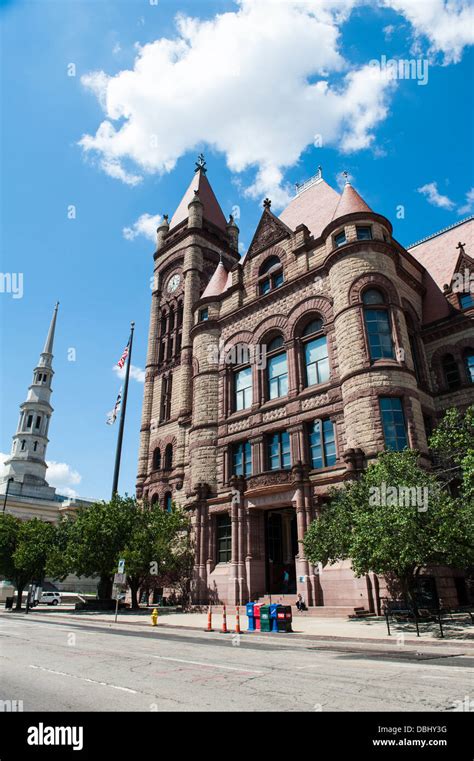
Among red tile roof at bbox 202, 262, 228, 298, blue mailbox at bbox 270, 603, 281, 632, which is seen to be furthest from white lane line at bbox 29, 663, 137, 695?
red tile roof at bbox 202, 262, 228, 298

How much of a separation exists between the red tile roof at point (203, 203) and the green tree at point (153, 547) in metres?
32.3

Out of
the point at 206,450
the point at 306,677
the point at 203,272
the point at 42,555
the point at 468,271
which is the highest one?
the point at 203,272

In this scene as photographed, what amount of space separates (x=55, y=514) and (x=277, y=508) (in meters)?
59.7

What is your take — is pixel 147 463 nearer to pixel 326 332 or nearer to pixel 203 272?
pixel 203 272

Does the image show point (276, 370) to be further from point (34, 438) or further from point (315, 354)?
point (34, 438)

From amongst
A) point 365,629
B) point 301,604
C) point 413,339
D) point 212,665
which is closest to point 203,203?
point 413,339

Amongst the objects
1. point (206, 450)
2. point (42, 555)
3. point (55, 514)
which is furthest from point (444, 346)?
point (55, 514)

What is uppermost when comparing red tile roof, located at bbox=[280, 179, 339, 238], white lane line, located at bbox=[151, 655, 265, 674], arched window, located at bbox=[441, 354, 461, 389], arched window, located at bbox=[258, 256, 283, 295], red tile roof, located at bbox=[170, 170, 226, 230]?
red tile roof, located at bbox=[170, 170, 226, 230]

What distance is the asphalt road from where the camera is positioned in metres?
6.12

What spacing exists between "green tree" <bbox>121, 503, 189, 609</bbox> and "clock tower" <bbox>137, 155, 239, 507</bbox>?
9.89 feet

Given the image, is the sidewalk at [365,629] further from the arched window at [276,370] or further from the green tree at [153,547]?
the arched window at [276,370]

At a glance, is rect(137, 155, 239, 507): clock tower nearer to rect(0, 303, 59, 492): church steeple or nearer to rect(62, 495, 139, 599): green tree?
rect(62, 495, 139, 599): green tree

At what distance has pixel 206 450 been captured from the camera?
33375 millimetres

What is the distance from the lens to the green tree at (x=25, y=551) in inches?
1428
